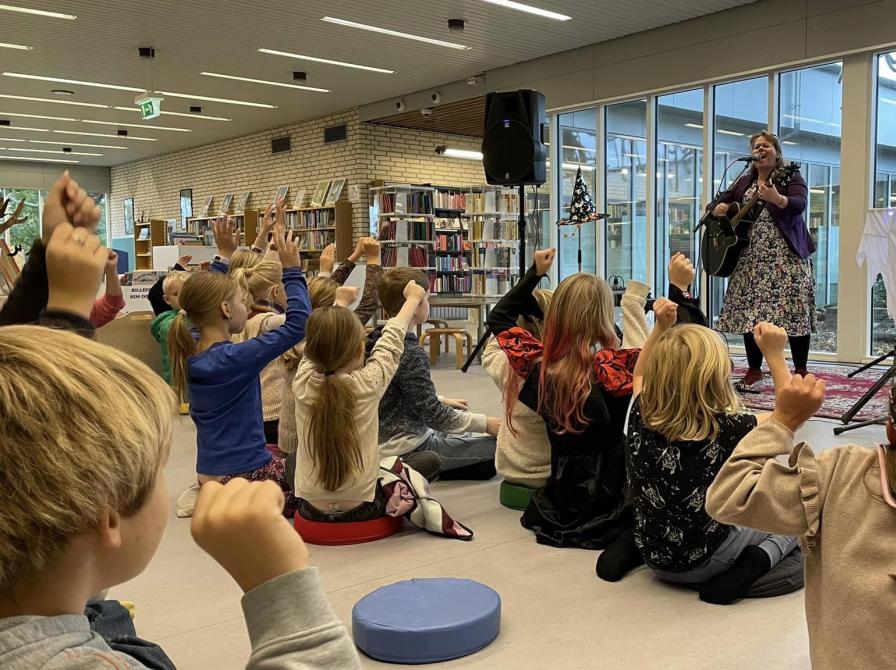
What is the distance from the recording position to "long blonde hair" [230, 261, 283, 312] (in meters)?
4.06

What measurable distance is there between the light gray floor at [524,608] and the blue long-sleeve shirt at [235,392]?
343 mm

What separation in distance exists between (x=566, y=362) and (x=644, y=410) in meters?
0.59

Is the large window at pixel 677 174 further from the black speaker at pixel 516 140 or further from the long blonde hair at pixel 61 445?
the long blonde hair at pixel 61 445

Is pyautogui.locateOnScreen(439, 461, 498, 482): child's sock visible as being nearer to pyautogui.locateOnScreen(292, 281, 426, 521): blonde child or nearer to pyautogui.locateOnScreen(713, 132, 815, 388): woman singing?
pyautogui.locateOnScreen(292, 281, 426, 521): blonde child

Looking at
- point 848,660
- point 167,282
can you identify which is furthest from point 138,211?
point 848,660

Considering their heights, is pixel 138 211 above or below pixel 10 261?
above

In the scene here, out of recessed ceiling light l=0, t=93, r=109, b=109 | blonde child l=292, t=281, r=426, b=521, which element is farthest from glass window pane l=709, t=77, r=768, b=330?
recessed ceiling light l=0, t=93, r=109, b=109

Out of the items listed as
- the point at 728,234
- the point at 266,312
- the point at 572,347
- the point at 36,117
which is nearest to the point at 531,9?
the point at 728,234

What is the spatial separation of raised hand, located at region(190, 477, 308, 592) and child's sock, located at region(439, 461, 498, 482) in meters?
2.98

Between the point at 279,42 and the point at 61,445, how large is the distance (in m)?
8.93

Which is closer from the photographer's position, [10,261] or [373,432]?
[373,432]

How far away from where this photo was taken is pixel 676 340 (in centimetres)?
221

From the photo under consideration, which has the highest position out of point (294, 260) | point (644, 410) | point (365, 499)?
point (294, 260)

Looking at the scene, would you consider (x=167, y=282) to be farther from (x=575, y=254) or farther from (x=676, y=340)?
(x=575, y=254)
